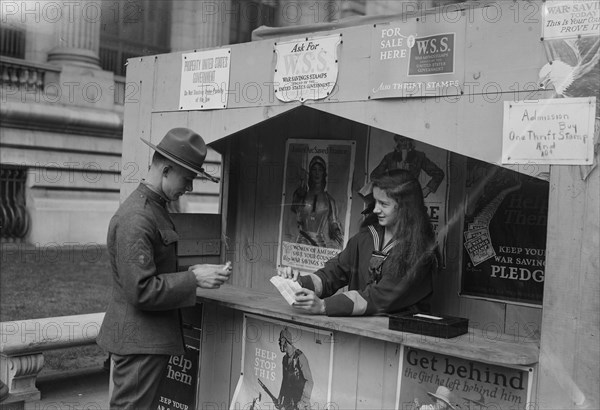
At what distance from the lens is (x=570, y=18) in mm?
3148

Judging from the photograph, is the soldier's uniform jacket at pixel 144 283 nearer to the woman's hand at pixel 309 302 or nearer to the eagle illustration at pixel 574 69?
the woman's hand at pixel 309 302

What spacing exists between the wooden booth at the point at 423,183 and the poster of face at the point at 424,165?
0.05 feet

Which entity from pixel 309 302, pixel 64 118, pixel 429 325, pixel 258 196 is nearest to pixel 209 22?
pixel 64 118

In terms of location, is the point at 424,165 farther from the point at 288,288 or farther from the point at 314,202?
the point at 288,288

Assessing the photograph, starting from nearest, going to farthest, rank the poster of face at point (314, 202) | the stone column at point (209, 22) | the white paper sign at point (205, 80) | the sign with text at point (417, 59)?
the sign with text at point (417, 59) < the white paper sign at point (205, 80) < the poster of face at point (314, 202) < the stone column at point (209, 22)

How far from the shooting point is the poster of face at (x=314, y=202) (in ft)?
16.8

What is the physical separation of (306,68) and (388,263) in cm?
120

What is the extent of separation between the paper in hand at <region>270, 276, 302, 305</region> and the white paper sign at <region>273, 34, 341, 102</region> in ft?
3.41

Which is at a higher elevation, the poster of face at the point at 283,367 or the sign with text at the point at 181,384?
the poster of face at the point at 283,367

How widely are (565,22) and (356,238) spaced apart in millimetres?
1803

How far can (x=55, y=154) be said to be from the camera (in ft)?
48.6

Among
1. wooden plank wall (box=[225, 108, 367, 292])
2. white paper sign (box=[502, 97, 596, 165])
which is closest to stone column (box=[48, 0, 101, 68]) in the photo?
wooden plank wall (box=[225, 108, 367, 292])

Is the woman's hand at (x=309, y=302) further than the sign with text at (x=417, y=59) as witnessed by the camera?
Yes

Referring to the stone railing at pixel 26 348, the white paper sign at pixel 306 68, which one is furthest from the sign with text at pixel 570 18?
the stone railing at pixel 26 348
